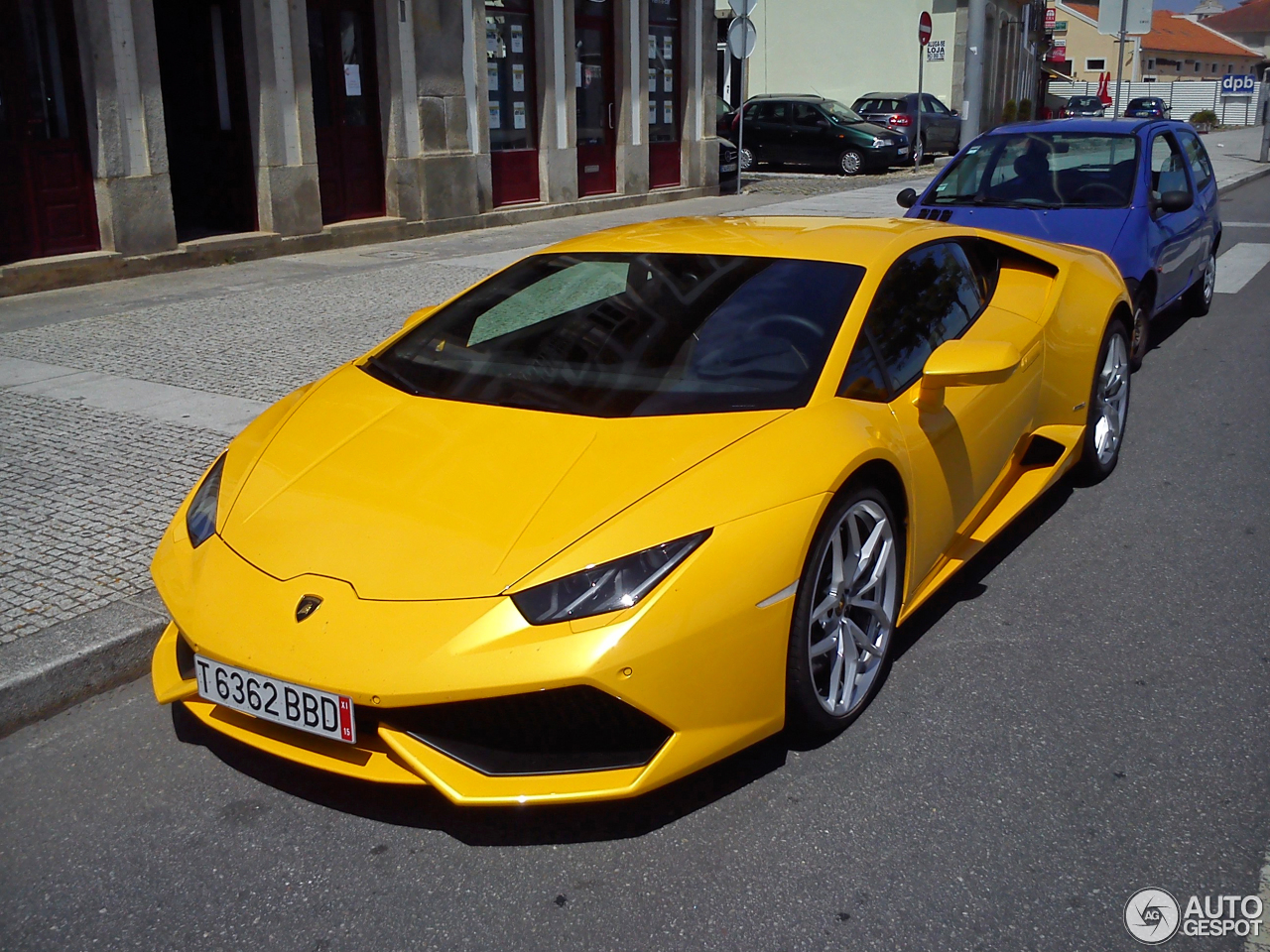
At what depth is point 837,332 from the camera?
3.69 m

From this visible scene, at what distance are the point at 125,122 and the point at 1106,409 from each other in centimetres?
924

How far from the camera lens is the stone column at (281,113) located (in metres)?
12.4

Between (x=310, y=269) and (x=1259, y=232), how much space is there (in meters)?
11.7

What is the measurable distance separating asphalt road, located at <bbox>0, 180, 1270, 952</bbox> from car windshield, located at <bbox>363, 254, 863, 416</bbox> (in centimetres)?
104

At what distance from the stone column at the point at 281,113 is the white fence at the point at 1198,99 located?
6094cm

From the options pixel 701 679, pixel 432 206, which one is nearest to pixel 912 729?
pixel 701 679

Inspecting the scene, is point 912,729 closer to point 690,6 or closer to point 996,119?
point 690,6

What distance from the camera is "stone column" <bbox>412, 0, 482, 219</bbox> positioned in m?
14.3

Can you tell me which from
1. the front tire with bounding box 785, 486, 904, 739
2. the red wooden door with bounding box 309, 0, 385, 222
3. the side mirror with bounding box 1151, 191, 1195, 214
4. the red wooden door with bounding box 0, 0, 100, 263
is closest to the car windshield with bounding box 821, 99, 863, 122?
the red wooden door with bounding box 309, 0, 385, 222

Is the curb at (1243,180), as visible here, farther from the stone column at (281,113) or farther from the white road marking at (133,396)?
the white road marking at (133,396)

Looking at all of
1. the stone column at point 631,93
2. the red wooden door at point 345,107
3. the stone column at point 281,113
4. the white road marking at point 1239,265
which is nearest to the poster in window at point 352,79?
the red wooden door at point 345,107

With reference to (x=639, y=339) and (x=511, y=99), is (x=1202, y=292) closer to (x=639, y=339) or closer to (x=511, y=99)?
(x=639, y=339)

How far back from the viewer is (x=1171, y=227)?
8.06 meters

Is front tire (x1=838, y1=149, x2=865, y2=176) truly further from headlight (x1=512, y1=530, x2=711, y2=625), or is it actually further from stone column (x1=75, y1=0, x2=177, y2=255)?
headlight (x1=512, y1=530, x2=711, y2=625)
